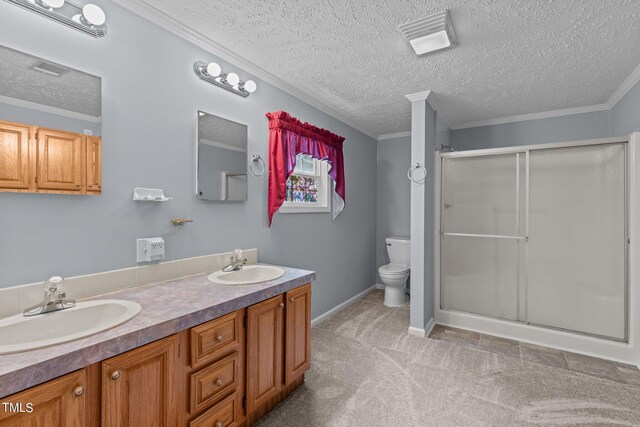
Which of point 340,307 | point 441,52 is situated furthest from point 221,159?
point 340,307

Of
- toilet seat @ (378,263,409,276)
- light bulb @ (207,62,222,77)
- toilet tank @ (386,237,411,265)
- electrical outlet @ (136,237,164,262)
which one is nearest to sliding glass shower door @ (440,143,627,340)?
toilet seat @ (378,263,409,276)

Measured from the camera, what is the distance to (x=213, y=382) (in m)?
1.43

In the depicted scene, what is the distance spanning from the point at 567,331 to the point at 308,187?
2818 mm

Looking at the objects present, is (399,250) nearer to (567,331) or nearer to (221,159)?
(567,331)

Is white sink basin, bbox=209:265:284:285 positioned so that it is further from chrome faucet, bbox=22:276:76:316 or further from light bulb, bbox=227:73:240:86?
light bulb, bbox=227:73:240:86

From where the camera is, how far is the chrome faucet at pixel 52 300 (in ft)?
4.00

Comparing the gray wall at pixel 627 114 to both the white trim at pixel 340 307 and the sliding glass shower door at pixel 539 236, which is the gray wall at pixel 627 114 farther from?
the white trim at pixel 340 307

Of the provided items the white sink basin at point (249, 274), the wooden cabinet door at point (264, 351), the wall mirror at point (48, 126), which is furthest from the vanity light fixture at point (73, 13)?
the wooden cabinet door at point (264, 351)

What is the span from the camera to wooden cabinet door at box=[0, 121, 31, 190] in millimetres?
1225

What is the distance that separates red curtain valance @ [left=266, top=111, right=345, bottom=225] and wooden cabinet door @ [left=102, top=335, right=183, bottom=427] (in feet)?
4.83

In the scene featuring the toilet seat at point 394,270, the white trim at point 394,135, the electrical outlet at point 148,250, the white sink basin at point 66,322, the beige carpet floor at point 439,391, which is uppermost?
the white trim at point 394,135

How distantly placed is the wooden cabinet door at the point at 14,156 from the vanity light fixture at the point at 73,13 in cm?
52

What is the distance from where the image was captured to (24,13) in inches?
51.6

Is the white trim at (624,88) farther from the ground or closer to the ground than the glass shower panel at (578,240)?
farther from the ground
